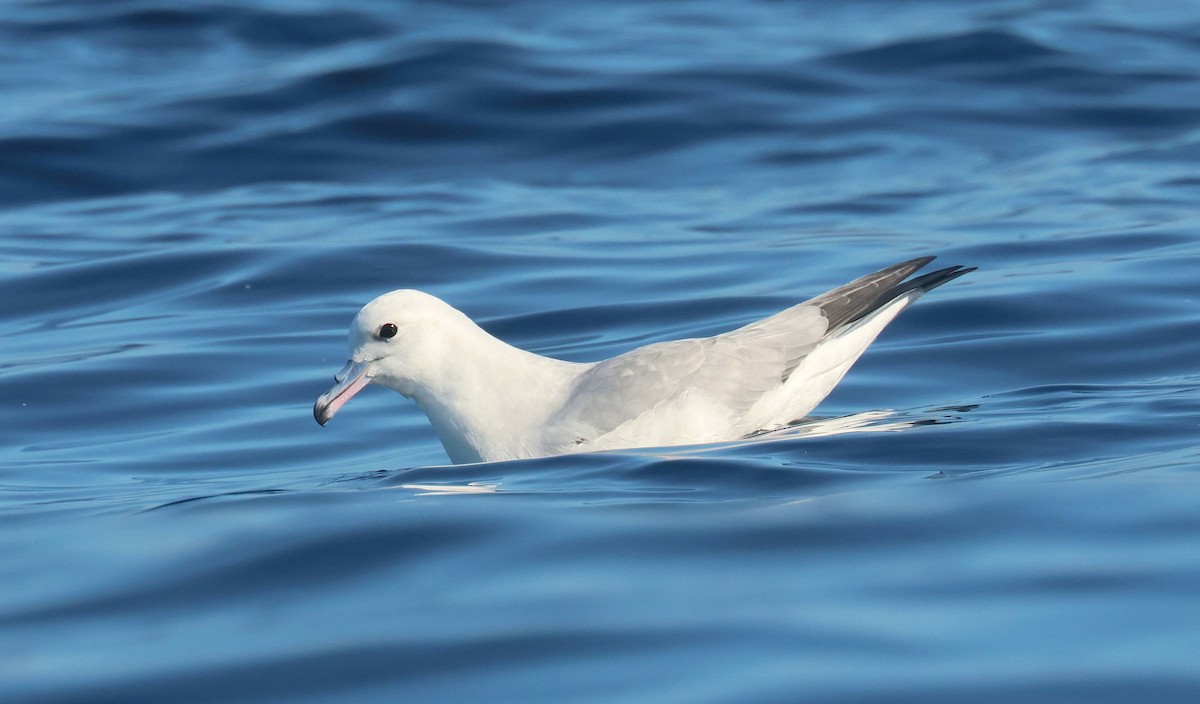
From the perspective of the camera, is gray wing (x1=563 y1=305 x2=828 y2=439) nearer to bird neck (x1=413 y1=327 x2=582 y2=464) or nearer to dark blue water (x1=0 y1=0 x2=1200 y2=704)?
bird neck (x1=413 y1=327 x2=582 y2=464)

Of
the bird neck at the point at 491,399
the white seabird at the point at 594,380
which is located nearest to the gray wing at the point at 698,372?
the white seabird at the point at 594,380

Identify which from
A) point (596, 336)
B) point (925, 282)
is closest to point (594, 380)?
point (925, 282)

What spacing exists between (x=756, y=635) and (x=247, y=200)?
427 inches

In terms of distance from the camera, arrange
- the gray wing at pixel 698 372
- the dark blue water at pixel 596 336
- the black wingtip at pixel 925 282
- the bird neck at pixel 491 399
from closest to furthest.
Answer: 1. the dark blue water at pixel 596 336
2. the gray wing at pixel 698 372
3. the bird neck at pixel 491 399
4. the black wingtip at pixel 925 282

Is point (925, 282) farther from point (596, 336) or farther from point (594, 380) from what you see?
point (596, 336)

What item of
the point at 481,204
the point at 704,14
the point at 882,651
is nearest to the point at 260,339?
the point at 481,204

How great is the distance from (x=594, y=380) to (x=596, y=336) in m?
3.15

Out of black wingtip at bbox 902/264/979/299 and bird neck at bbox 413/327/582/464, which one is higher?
black wingtip at bbox 902/264/979/299

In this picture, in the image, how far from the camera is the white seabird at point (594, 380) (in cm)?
588

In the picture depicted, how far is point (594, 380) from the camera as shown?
6020 millimetres

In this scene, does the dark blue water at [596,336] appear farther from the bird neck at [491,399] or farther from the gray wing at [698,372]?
the gray wing at [698,372]

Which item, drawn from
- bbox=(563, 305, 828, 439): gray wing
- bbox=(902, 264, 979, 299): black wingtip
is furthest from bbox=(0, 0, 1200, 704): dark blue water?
bbox=(902, 264, 979, 299): black wingtip

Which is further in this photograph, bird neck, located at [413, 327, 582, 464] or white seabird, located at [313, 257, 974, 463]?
bird neck, located at [413, 327, 582, 464]

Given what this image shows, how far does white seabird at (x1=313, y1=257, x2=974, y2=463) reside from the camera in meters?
5.88
